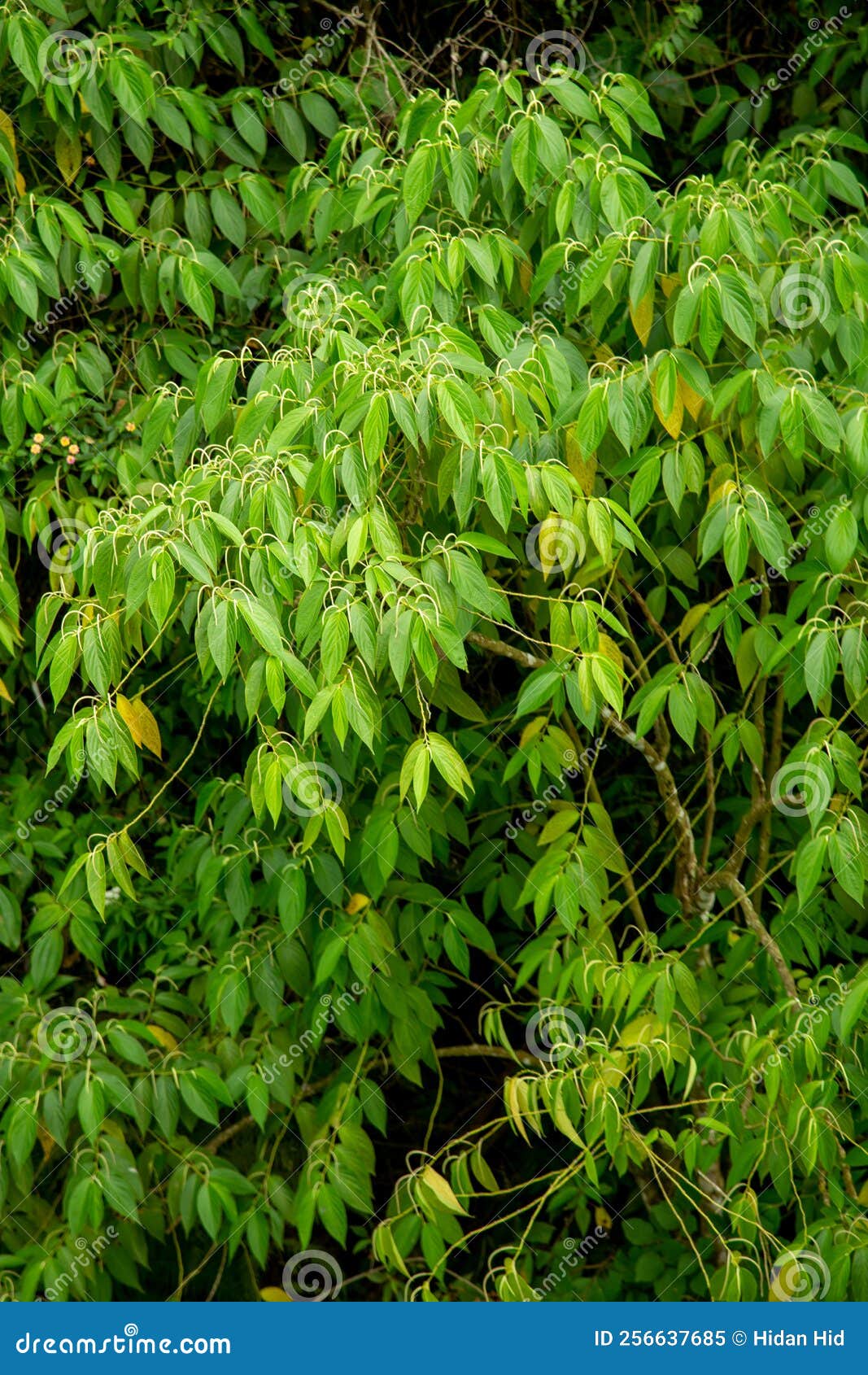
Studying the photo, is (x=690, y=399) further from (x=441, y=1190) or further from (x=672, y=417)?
(x=441, y=1190)

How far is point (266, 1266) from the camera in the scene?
125 inches

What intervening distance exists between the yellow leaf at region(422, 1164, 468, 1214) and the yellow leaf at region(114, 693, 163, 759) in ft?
3.22

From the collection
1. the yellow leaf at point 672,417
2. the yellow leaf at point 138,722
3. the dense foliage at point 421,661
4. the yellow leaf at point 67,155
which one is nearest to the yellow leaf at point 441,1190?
the dense foliage at point 421,661

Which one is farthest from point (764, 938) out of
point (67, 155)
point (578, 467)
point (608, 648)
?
point (67, 155)

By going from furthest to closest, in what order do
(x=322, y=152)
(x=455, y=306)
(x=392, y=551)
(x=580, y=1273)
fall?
(x=322, y=152)
(x=580, y=1273)
(x=455, y=306)
(x=392, y=551)

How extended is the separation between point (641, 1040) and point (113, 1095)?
101cm

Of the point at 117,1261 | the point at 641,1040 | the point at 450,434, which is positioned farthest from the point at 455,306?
the point at 117,1261

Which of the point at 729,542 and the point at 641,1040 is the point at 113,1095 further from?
the point at 729,542

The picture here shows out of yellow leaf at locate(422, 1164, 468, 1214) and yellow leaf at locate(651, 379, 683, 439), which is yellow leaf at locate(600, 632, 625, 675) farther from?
yellow leaf at locate(422, 1164, 468, 1214)

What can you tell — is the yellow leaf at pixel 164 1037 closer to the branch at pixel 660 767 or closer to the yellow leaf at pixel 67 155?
the branch at pixel 660 767

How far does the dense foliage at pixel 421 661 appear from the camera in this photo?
6.89 feet

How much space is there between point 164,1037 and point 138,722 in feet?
2.93

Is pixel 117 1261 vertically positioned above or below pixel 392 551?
below

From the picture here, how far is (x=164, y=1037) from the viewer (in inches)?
106
